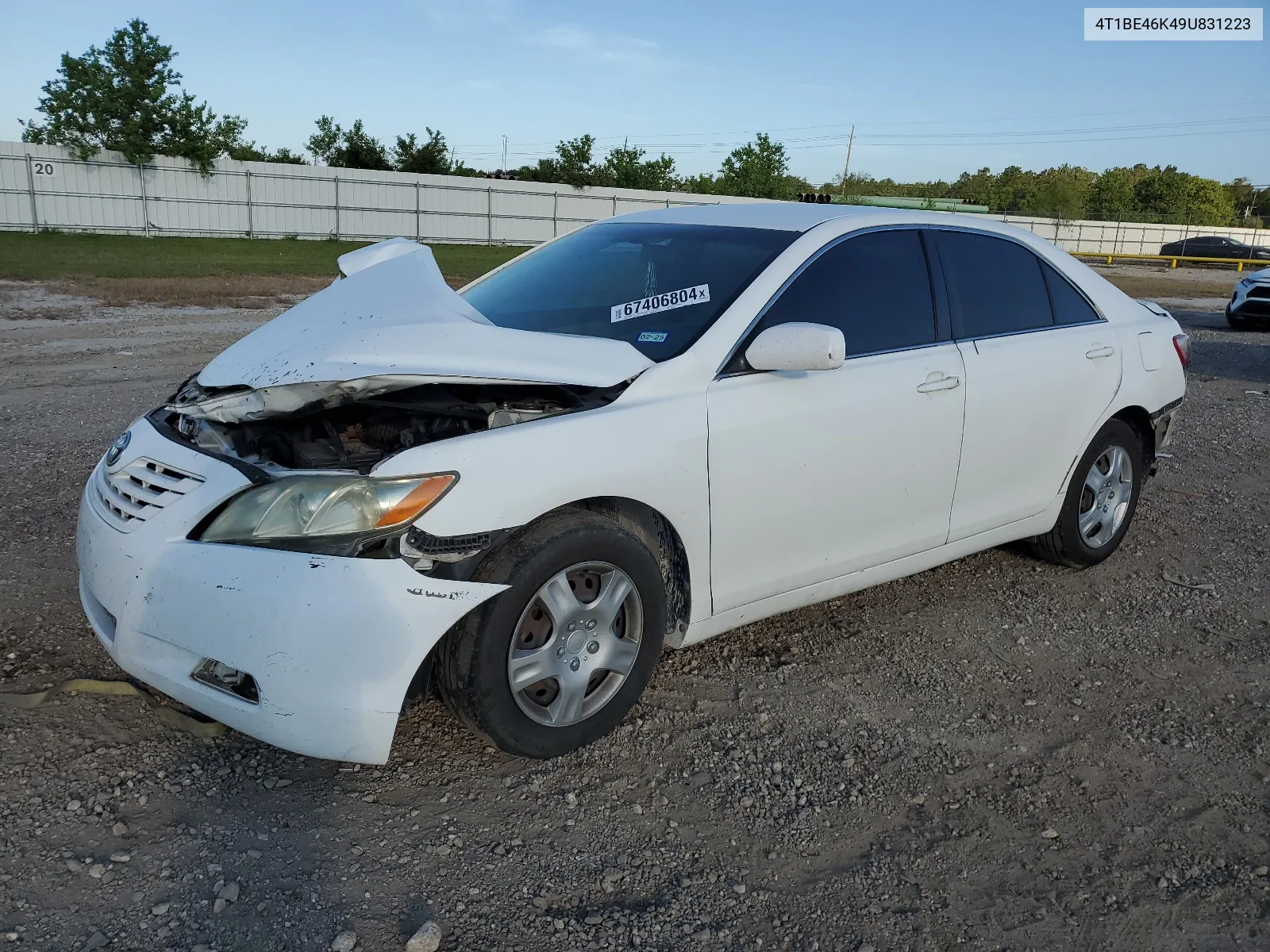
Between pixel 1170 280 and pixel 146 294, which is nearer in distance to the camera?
pixel 146 294

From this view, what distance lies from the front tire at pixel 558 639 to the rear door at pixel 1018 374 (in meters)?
1.65

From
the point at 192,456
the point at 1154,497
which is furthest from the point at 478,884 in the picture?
the point at 1154,497

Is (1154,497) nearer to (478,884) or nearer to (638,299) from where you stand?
(638,299)

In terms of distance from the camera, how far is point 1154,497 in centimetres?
631

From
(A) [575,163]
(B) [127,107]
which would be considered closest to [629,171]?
(A) [575,163]

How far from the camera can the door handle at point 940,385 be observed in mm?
3848

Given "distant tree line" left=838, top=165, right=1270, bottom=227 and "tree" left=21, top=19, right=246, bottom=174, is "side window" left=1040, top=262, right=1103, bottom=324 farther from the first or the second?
"distant tree line" left=838, top=165, right=1270, bottom=227

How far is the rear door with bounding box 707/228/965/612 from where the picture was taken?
11.0 feet

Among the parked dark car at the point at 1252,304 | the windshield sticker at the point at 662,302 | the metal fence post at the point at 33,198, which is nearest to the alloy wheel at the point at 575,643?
the windshield sticker at the point at 662,302

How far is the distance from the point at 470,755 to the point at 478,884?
63 centimetres

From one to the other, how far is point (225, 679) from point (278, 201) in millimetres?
36150

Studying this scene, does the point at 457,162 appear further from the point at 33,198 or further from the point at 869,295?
the point at 869,295

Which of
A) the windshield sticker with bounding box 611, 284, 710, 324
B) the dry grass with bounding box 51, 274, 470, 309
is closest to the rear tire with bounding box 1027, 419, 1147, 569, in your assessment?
the windshield sticker with bounding box 611, 284, 710, 324

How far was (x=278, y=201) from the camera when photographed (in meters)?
35.6
